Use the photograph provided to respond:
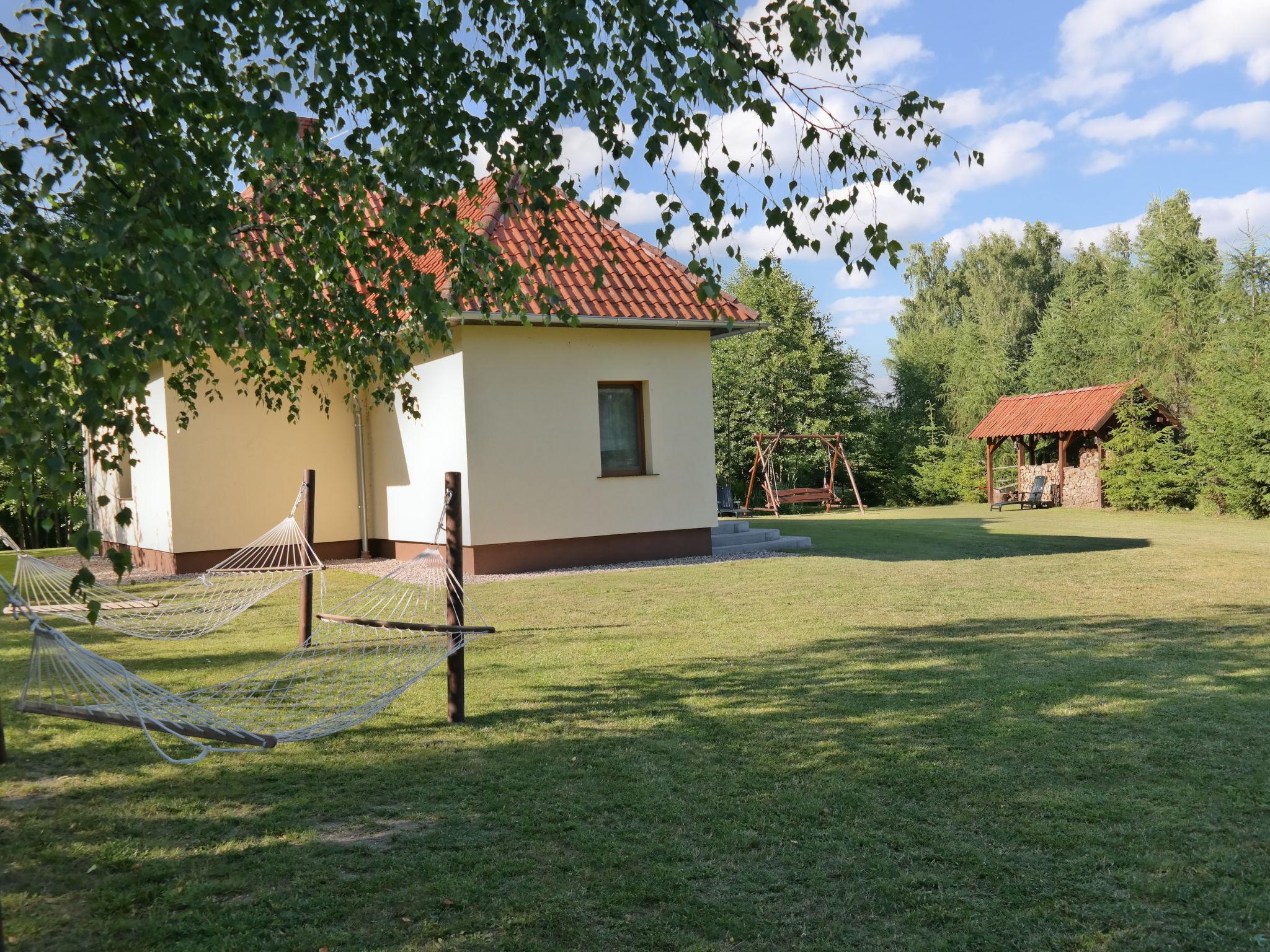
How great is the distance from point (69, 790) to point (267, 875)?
164cm

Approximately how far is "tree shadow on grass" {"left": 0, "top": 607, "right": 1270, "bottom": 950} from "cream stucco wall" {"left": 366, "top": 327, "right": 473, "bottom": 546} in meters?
6.60

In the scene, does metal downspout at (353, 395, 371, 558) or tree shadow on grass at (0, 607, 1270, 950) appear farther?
metal downspout at (353, 395, 371, 558)

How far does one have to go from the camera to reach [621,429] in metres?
13.4

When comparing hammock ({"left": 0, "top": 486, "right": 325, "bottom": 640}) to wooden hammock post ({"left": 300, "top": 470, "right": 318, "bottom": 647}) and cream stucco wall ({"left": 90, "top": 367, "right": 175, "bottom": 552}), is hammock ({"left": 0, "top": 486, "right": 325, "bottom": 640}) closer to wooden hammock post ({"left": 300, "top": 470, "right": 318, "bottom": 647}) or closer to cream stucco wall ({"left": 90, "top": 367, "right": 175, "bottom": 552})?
wooden hammock post ({"left": 300, "top": 470, "right": 318, "bottom": 647})

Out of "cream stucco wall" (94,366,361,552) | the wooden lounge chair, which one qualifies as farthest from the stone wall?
"cream stucco wall" (94,366,361,552)

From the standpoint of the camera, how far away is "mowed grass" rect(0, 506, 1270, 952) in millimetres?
3025

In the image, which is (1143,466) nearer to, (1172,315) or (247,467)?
(1172,315)

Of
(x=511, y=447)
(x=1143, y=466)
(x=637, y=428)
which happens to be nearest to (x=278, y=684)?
(x=511, y=447)

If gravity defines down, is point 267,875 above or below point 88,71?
below

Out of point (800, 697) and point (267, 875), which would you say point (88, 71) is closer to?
point (267, 875)

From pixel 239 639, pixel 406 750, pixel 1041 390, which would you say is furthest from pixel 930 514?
pixel 406 750

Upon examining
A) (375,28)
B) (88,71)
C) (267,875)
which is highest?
(375,28)

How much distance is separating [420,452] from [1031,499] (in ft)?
59.0

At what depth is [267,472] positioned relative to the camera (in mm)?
13664
